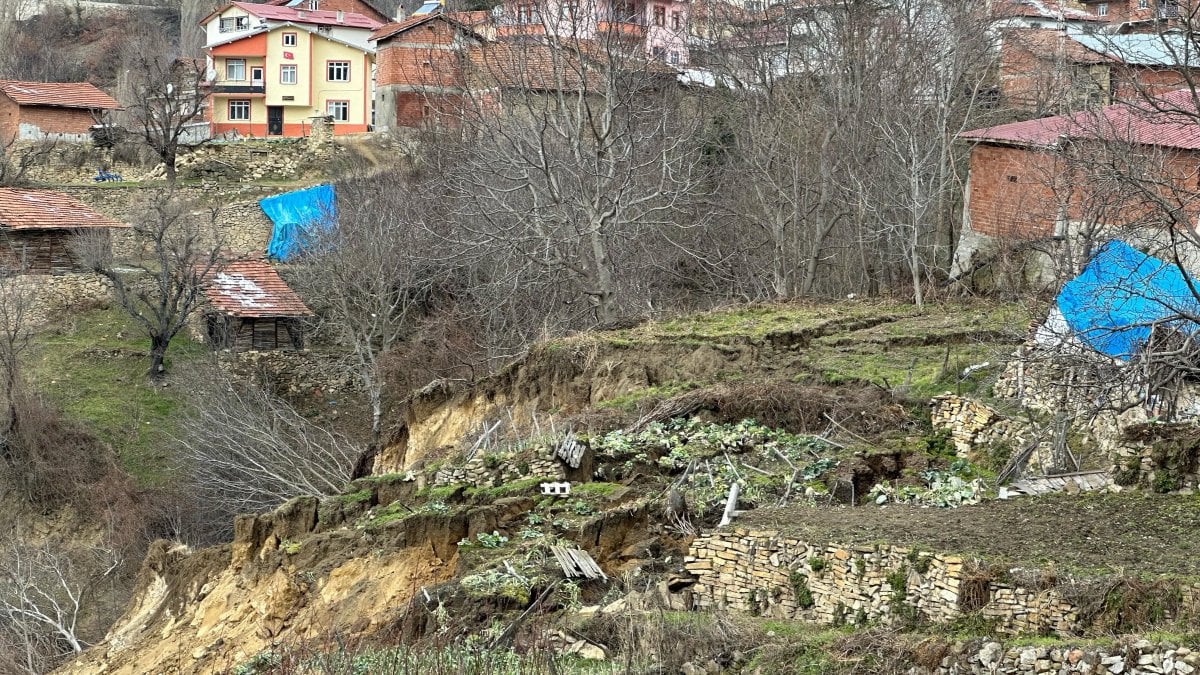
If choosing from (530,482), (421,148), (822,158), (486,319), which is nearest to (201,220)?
(421,148)

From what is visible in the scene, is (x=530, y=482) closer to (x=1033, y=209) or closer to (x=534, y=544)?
(x=534, y=544)

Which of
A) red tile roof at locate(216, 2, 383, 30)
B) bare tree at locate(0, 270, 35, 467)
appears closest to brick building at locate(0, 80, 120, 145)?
red tile roof at locate(216, 2, 383, 30)

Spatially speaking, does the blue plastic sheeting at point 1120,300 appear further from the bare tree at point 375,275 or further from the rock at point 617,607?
the bare tree at point 375,275

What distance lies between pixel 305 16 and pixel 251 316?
71.7 ft

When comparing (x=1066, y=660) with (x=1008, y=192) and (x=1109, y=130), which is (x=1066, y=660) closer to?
(x=1109, y=130)

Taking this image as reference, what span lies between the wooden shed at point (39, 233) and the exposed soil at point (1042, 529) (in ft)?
93.4

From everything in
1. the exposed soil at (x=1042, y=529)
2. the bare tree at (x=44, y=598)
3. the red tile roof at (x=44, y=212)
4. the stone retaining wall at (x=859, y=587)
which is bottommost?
the bare tree at (x=44, y=598)

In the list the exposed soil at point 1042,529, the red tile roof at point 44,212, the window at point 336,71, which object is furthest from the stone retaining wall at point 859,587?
the window at point 336,71

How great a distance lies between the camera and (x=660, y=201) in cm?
3450

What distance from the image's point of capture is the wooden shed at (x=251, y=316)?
36.0m

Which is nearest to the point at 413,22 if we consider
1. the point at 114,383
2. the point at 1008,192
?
the point at 114,383

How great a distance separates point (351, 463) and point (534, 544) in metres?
15.9

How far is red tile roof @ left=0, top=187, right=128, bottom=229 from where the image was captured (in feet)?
124

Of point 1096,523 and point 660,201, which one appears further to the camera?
point 660,201
